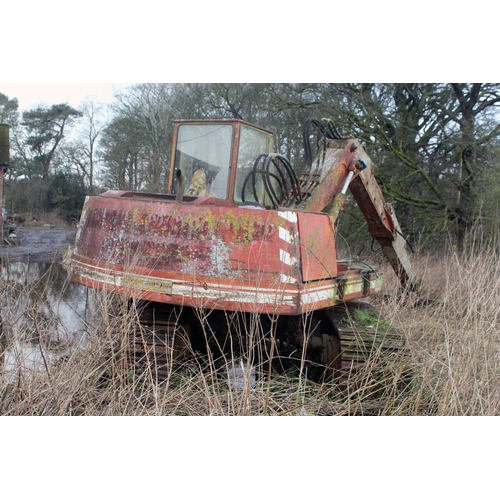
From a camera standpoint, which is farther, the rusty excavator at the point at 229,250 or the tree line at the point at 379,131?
the tree line at the point at 379,131

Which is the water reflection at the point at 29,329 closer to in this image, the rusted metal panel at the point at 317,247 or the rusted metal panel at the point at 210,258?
the rusted metal panel at the point at 210,258

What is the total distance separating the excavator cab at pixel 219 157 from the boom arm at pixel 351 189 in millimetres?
475

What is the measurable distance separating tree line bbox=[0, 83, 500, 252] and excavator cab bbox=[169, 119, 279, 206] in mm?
3924

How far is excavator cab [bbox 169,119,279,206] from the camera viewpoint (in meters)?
4.23

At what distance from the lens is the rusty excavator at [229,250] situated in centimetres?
349

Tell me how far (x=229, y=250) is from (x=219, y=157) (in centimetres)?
111

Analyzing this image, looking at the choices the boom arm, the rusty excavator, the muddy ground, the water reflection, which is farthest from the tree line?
the water reflection

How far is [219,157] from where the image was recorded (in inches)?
170

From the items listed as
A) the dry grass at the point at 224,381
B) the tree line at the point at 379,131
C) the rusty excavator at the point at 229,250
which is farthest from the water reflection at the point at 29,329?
the tree line at the point at 379,131

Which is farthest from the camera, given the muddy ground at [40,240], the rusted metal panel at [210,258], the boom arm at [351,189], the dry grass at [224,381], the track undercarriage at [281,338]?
the muddy ground at [40,240]

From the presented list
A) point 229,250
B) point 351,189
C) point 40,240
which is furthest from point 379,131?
point 40,240

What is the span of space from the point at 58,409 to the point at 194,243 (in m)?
1.31

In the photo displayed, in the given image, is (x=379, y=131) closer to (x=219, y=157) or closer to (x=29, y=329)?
(x=219, y=157)

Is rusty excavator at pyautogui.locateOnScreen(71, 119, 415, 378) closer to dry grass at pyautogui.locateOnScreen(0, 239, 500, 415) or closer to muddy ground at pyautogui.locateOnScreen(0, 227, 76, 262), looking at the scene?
dry grass at pyautogui.locateOnScreen(0, 239, 500, 415)
